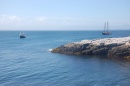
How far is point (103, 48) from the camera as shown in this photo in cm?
6950

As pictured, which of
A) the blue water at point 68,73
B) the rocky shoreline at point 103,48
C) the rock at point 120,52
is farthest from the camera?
the rocky shoreline at point 103,48

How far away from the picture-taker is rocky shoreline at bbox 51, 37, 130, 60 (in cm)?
6585

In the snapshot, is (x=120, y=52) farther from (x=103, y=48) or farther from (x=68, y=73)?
(x=68, y=73)

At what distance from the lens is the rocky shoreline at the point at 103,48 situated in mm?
65850

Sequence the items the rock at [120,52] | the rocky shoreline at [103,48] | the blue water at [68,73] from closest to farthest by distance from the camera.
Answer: the blue water at [68,73]
the rock at [120,52]
the rocky shoreline at [103,48]

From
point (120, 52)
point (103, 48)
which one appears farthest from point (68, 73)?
point (103, 48)

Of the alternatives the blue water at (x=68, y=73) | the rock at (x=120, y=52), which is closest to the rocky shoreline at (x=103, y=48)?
the rock at (x=120, y=52)

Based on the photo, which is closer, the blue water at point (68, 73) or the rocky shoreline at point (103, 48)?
the blue water at point (68, 73)

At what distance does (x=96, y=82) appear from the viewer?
130 ft

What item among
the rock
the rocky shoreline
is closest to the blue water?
the rock

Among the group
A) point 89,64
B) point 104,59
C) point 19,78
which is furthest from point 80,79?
point 104,59

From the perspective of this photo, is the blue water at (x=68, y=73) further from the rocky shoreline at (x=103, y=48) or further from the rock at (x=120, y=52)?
the rocky shoreline at (x=103, y=48)

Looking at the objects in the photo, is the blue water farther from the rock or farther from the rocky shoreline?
the rocky shoreline

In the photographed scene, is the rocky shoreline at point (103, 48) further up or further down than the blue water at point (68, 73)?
further up
